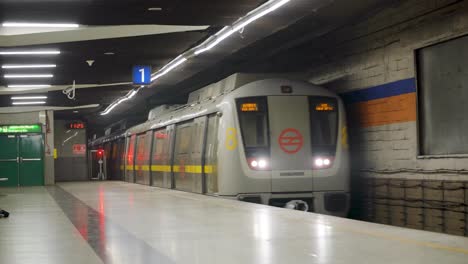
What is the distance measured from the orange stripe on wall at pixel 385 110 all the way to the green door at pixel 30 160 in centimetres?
1541

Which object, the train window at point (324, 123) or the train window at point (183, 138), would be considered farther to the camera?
the train window at point (183, 138)

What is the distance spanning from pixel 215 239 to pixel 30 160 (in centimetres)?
2086

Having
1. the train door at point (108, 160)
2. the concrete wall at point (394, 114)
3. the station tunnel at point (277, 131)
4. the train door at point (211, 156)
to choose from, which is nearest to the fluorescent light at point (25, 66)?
the station tunnel at point (277, 131)

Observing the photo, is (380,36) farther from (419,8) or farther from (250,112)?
(250,112)

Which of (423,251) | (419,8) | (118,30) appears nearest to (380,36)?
(419,8)

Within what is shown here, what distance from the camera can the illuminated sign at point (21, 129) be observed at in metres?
26.5

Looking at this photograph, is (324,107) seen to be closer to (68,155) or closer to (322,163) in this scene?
(322,163)

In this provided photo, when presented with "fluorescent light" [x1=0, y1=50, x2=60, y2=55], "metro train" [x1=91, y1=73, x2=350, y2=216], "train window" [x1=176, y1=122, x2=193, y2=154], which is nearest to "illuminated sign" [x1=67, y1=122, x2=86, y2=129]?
"train window" [x1=176, y1=122, x2=193, y2=154]

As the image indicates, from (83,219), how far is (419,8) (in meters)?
7.34

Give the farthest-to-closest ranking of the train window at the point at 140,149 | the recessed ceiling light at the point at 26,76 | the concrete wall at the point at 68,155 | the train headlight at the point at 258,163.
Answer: the concrete wall at the point at 68,155 < the train window at the point at 140,149 < the recessed ceiling light at the point at 26,76 < the train headlight at the point at 258,163

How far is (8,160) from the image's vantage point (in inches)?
1035

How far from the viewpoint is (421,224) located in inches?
509

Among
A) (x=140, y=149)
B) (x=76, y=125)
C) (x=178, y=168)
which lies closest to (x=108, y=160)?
(x=76, y=125)

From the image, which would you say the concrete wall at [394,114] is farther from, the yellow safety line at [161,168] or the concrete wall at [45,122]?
the concrete wall at [45,122]
